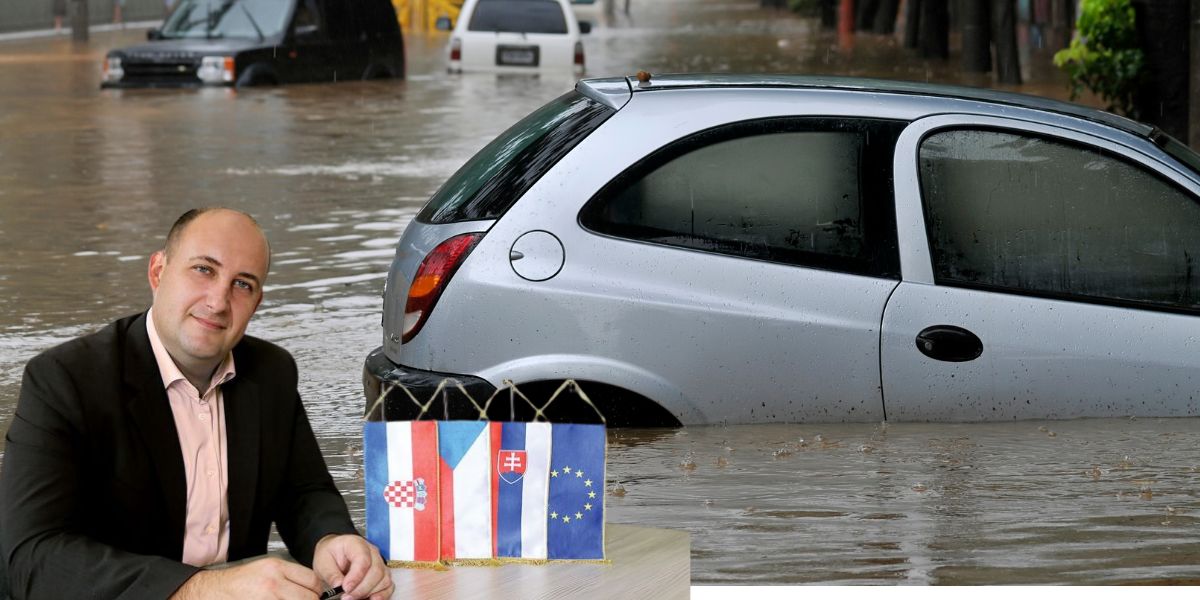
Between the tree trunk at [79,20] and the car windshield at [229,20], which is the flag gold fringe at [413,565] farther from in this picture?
the tree trunk at [79,20]

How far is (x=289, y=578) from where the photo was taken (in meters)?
3.27

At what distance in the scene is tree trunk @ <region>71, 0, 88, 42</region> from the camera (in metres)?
44.4

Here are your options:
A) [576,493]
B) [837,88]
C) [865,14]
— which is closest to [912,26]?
[865,14]

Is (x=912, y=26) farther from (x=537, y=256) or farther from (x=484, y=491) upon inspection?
(x=484, y=491)

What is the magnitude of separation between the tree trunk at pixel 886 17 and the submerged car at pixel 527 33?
17.4 m

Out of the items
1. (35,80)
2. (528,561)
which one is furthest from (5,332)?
(35,80)

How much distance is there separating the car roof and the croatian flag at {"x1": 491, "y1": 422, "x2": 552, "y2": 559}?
10.7 ft

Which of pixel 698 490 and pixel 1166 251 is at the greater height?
pixel 1166 251

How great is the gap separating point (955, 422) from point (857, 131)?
3.25 feet

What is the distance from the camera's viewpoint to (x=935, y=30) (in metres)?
35.2

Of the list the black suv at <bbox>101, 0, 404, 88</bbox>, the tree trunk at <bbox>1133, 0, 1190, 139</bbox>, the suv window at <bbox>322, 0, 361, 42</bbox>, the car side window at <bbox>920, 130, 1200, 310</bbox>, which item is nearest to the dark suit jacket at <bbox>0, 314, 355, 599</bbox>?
the car side window at <bbox>920, 130, 1200, 310</bbox>

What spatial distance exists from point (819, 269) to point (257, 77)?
72.2 feet

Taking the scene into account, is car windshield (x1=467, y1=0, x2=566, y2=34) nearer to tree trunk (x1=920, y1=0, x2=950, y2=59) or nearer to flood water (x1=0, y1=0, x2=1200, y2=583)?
flood water (x1=0, y1=0, x2=1200, y2=583)

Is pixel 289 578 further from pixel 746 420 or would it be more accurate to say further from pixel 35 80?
pixel 35 80
